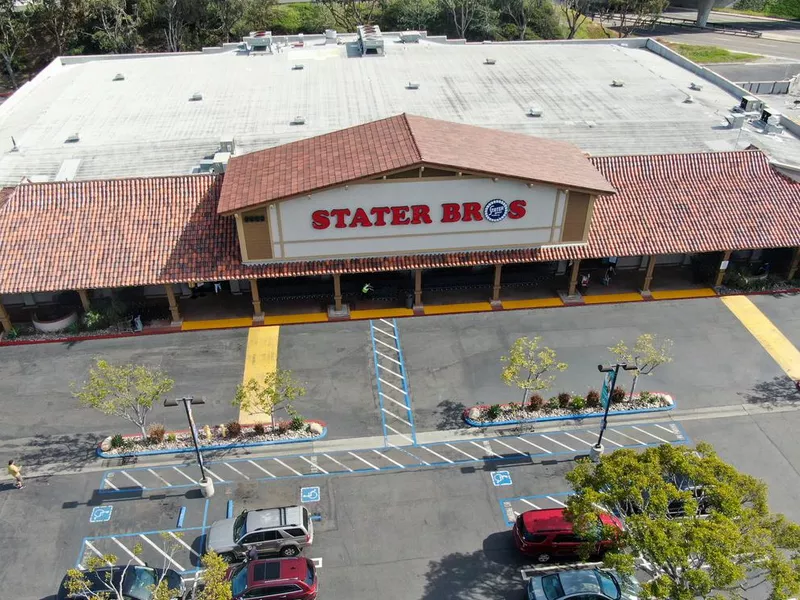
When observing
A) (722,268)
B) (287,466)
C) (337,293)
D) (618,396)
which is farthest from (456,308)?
(722,268)

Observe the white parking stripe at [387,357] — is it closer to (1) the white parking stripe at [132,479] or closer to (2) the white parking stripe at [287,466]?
(2) the white parking stripe at [287,466]

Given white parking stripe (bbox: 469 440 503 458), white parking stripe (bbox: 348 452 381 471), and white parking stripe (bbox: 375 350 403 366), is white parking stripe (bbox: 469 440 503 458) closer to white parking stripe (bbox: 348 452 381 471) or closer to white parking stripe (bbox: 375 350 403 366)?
white parking stripe (bbox: 348 452 381 471)

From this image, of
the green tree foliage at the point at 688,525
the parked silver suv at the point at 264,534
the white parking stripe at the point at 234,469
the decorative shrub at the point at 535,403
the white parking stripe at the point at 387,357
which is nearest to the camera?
the green tree foliage at the point at 688,525

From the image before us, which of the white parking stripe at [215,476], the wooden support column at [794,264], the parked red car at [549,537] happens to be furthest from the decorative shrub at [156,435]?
the wooden support column at [794,264]

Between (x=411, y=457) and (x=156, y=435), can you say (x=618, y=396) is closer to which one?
(x=411, y=457)

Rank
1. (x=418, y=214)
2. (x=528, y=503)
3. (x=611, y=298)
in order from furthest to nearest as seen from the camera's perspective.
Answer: (x=611, y=298), (x=418, y=214), (x=528, y=503)

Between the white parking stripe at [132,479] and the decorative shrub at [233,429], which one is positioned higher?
the decorative shrub at [233,429]

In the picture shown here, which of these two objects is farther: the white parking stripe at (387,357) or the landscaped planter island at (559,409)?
the white parking stripe at (387,357)

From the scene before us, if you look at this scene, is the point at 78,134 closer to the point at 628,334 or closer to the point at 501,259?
the point at 501,259
